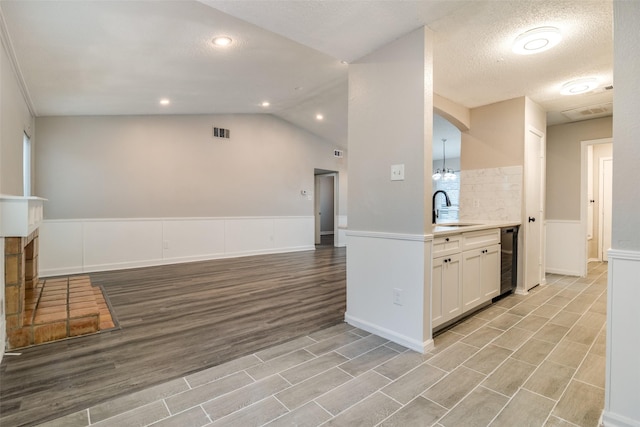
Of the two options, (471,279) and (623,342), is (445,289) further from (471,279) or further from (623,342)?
(623,342)

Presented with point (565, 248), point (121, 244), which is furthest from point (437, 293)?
point (121, 244)

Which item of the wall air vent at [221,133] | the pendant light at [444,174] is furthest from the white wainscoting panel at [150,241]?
the pendant light at [444,174]

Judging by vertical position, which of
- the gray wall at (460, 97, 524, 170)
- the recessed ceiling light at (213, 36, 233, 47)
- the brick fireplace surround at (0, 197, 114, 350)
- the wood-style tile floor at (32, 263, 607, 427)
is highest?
the recessed ceiling light at (213, 36, 233, 47)

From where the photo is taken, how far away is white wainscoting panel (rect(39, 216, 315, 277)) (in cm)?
493

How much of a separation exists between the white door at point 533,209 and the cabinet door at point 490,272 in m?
0.71

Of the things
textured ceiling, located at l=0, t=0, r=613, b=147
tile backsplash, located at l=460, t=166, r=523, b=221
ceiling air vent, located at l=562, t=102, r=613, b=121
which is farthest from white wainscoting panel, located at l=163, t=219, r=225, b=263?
ceiling air vent, located at l=562, t=102, r=613, b=121

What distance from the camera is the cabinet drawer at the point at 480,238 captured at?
9.64 ft

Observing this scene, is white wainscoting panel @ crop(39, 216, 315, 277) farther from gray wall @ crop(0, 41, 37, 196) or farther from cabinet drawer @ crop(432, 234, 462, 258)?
cabinet drawer @ crop(432, 234, 462, 258)

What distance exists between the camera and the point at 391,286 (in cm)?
253

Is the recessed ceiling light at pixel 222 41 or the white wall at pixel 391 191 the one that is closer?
the white wall at pixel 391 191

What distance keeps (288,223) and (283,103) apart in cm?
283

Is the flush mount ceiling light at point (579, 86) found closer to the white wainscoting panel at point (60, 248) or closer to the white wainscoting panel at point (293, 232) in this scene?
the white wainscoting panel at point (293, 232)

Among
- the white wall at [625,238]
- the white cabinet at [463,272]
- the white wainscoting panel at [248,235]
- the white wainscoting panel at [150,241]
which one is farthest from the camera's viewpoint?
the white wainscoting panel at [248,235]

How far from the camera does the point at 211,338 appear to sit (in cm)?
255
